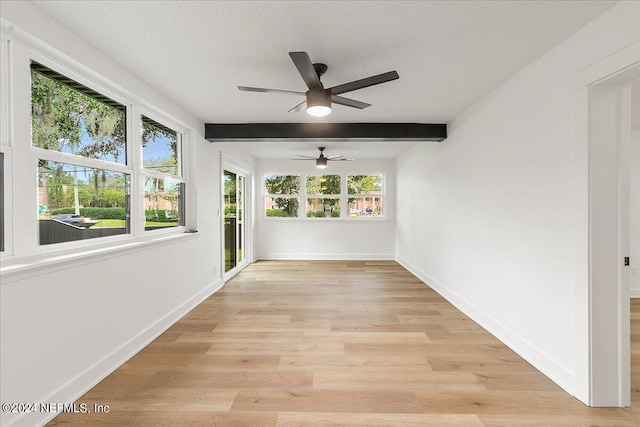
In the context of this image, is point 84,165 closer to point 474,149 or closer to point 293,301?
point 293,301

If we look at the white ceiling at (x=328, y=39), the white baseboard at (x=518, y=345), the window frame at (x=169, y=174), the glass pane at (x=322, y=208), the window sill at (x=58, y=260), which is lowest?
the white baseboard at (x=518, y=345)

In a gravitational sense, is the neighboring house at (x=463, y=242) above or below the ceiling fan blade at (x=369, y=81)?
below

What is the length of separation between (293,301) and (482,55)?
3.43 metres

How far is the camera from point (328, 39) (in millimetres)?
2219

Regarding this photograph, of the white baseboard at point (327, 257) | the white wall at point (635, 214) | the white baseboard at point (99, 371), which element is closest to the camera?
the white baseboard at point (99, 371)

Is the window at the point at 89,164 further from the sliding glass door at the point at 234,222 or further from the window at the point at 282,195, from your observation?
the window at the point at 282,195

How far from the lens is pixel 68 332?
206 cm

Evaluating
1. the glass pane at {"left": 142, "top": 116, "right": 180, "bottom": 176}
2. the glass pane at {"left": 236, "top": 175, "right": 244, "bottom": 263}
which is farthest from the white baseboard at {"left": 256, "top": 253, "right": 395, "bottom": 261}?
the glass pane at {"left": 142, "top": 116, "right": 180, "bottom": 176}

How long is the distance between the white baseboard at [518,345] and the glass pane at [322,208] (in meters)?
3.69

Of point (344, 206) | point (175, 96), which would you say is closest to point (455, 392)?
point (175, 96)

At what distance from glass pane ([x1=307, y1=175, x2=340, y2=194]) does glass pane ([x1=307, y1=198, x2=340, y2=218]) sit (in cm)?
24

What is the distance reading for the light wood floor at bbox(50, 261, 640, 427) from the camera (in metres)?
1.94

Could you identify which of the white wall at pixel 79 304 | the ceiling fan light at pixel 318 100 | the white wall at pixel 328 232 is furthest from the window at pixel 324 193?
the ceiling fan light at pixel 318 100

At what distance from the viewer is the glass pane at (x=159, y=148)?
3.25m
